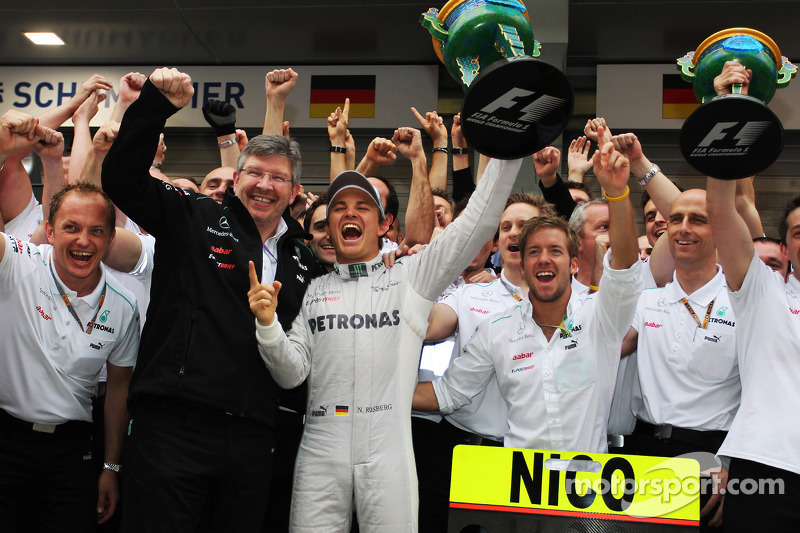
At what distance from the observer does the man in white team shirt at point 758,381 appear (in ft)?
9.00

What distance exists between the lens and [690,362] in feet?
10.7

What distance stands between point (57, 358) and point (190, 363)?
0.81m

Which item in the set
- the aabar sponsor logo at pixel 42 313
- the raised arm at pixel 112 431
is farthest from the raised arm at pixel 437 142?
the aabar sponsor logo at pixel 42 313

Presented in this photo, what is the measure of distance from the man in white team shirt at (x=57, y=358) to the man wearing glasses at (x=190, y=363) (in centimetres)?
48

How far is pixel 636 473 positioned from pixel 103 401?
2635 mm

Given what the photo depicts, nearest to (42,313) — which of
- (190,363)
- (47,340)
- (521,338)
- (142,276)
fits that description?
(47,340)

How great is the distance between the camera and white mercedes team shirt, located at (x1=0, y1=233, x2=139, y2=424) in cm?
317

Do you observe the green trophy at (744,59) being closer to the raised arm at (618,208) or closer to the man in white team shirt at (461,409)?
the raised arm at (618,208)

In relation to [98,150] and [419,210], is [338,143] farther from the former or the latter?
[98,150]

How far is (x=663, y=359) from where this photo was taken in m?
3.34

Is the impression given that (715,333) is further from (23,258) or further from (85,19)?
(85,19)

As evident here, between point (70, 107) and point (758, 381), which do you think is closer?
point (758, 381)

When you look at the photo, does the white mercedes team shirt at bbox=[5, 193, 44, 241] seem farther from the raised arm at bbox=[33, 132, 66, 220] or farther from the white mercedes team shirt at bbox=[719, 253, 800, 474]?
the white mercedes team shirt at bbox=[719, 253, 800, 474]

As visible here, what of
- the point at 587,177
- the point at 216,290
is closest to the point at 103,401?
the point at 216,290
